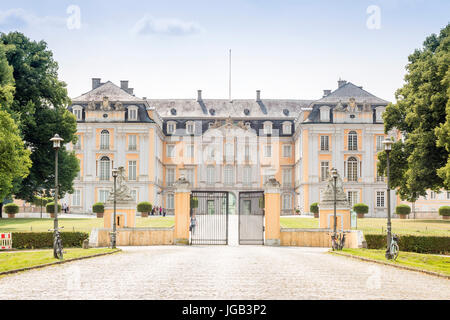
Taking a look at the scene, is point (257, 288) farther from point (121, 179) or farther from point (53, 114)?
point (53, 114)

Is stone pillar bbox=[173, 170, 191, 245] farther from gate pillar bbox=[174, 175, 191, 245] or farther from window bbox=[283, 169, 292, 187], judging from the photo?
window bbox=[283, 169, 292, 187]

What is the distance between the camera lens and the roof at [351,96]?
59500 mm

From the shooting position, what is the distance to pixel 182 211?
91.0 feet

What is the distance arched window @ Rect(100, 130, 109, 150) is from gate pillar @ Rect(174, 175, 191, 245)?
33.1 metres

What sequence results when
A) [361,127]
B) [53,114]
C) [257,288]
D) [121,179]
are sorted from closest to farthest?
[257,288], [121,179], [53,114], [361,127]

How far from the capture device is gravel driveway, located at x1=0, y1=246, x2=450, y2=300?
32.3 ft

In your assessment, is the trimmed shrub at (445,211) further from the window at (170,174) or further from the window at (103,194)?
the window at (103,194)

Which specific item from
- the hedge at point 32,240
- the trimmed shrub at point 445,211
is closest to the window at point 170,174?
the trimmed shrub at point 445,211

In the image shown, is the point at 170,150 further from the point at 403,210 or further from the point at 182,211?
the point at 182,211

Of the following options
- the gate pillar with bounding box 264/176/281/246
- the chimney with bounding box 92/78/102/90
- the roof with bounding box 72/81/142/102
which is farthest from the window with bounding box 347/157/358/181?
the gate pillar with bounding box 264/176/281/246

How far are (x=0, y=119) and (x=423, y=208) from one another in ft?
165

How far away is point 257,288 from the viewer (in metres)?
10.6

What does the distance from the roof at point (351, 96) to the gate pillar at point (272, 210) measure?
32.1 meters

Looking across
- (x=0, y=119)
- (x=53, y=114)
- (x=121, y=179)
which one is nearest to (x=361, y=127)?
(x=53, y=114)
